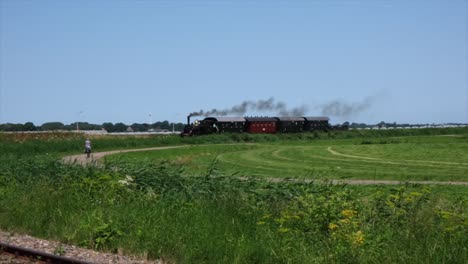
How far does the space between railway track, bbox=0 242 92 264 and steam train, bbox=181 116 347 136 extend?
6625 cm

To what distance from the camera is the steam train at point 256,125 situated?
79188mm

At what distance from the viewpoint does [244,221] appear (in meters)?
12.2

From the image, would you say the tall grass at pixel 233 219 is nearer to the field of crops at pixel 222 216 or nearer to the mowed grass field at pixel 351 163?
the field of crops at pixel 222 216

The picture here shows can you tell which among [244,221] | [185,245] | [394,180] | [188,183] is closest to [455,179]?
[394,180]

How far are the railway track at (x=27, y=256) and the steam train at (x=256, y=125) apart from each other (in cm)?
6625

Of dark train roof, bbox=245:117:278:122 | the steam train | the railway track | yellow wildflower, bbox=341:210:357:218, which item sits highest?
dark train roof, bbox=245:117:278:122

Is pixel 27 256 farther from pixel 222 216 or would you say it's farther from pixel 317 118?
pixel 317 118

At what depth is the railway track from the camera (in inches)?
398

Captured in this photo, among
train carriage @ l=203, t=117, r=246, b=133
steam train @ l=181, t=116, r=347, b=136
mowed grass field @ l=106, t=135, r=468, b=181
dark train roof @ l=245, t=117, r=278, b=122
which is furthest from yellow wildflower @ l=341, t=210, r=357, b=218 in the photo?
dark train roof @ l=245, t=117, r=278, b=122

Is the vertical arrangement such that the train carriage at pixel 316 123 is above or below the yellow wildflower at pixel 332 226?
above

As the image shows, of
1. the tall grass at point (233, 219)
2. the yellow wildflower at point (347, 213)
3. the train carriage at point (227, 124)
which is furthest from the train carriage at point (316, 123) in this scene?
the yellow wildflower at point (347, 213)

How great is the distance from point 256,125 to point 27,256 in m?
74.0

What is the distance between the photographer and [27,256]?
35.5 ft

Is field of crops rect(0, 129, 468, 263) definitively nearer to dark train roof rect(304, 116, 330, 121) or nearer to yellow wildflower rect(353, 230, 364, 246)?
yellow wildflower rect(353, 230, 364, 246)
